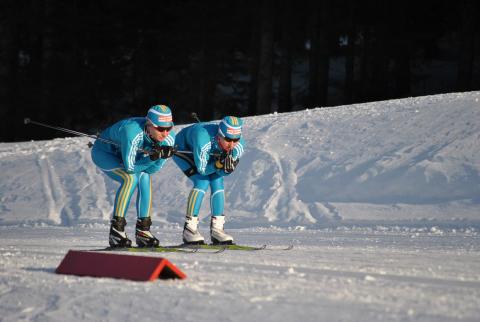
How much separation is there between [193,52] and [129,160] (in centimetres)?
2470

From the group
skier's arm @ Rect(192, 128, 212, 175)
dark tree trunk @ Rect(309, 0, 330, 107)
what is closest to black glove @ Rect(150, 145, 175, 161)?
skier's arm @ Rect(192, 128, 212, 175)

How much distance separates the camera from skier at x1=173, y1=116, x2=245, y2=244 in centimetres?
1039

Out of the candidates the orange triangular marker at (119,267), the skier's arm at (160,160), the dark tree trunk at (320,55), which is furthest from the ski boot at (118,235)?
the dark tree trunk at (320,55)

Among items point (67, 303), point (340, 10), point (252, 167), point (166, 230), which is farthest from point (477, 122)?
point (340, 10)

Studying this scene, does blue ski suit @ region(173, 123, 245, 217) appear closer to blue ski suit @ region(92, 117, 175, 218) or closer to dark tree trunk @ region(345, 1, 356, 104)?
blue ski suit @ region(92, 117, 175, 218)

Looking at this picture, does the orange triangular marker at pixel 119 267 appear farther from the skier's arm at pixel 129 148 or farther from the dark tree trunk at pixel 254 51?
the dark tree trunk at pixel 254 51

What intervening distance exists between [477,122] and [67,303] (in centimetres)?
1255

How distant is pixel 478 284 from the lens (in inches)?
269

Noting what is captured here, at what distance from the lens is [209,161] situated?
10.6 metres

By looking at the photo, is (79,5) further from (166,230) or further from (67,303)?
(67,303)

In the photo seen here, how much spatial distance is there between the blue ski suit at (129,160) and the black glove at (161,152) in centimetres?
12

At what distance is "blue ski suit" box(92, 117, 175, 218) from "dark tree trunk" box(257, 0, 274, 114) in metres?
17.6

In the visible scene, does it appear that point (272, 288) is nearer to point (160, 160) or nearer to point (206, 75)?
point (160, 160)

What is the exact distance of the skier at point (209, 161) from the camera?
409 inches
